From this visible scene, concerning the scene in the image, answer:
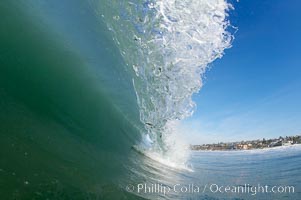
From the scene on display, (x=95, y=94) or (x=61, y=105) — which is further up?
(x=95, y=94)

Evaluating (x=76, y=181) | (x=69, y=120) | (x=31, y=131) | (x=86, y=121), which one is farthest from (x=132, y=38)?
(x=76, y=181)

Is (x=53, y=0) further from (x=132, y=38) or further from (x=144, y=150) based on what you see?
(x=144, y=150)

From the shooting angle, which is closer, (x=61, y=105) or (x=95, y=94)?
(x=61, y=105)

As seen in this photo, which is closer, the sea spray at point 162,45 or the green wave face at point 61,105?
the green wave face at point 61,105

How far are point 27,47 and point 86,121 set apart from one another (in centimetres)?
293

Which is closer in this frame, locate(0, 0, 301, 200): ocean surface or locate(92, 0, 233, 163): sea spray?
locate(0, 0, 301, 200): ocean surface

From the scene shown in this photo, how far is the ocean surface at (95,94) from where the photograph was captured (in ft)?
19.7

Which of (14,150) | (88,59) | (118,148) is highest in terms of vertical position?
(88,59)

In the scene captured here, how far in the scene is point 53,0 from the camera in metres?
13.3

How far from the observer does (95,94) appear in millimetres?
12438

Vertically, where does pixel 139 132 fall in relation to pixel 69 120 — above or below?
above

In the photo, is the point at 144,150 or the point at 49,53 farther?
the point at 144,150

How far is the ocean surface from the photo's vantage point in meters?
6.01

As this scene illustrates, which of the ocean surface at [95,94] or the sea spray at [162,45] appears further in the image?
the sea spray at [162,45]
